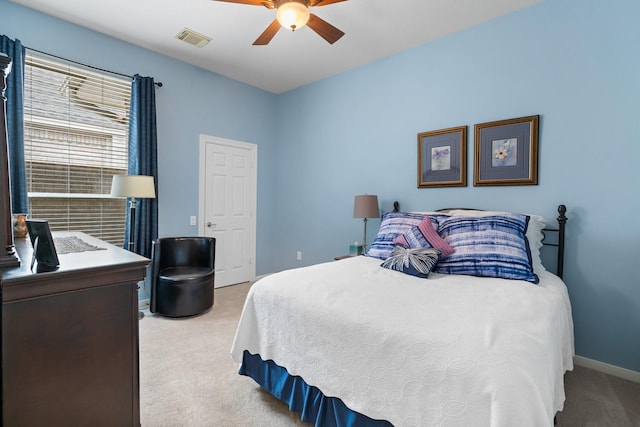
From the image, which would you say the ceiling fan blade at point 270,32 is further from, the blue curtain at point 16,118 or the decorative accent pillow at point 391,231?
the blue curtain at point 16,118

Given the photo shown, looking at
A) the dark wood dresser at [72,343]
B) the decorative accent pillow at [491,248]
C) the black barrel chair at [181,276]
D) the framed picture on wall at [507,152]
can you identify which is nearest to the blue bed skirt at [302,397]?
the dark wood dresser at [72,343]

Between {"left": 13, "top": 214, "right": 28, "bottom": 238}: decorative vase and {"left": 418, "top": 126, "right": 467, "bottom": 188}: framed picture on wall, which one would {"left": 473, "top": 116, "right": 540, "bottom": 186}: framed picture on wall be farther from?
{"left": 13, "top": 214, "right": 28, "bottom": 238}: decorative vase

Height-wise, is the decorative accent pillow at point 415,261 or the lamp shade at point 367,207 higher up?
the lamp shade at point 367,207

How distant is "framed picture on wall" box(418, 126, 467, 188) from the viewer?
304 cm

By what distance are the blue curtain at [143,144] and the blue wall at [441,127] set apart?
21cm

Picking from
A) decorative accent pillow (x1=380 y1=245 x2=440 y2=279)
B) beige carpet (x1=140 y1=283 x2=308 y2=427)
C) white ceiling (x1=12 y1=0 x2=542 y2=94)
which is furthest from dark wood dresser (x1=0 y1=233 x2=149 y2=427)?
white ceiling (x1=12 y1=0 x2=542 y2=94)

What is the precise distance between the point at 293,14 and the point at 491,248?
7.04 feet

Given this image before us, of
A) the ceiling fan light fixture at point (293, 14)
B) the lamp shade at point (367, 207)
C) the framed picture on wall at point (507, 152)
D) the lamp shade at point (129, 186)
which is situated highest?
the ceiling fan light fixture at point (293, 14)

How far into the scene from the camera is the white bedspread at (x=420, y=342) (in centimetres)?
104

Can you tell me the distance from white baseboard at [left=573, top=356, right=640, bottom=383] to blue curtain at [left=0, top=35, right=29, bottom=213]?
4821mm

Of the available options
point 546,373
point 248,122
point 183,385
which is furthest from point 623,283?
point 248,122

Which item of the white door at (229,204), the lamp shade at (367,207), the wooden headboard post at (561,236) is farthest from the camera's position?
the white door at (229,204)

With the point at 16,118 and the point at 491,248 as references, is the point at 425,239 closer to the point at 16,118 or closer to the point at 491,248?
the point at 491,248

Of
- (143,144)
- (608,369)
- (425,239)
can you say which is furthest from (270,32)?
(608,369)
